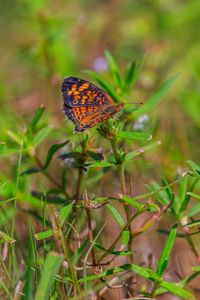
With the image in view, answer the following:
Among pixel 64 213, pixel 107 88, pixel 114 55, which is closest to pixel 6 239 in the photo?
pixel 64 213

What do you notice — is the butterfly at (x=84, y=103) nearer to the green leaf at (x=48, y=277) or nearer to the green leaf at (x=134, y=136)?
the green leaf at (x=134, y=136)

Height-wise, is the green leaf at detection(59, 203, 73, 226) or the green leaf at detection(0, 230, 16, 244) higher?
the green leaf at detection(59, 203, 73, 226)

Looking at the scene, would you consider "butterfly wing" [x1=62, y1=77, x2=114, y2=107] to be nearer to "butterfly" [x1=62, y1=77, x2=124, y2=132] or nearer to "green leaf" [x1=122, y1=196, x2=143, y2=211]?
"butterfly" [x1=62, y1=77, x2=124, y2=132]

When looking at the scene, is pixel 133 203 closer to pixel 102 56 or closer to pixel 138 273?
pixel 138 273

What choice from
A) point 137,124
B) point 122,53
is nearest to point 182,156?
point 137,124

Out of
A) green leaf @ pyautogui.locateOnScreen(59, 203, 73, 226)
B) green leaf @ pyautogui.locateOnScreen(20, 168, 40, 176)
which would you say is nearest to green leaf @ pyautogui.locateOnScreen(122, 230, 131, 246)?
green leaf @ pyautogui.locateOnScreen(59, 203, 73, 226)

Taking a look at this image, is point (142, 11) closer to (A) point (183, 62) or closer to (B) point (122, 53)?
(B) point (122, 53)
